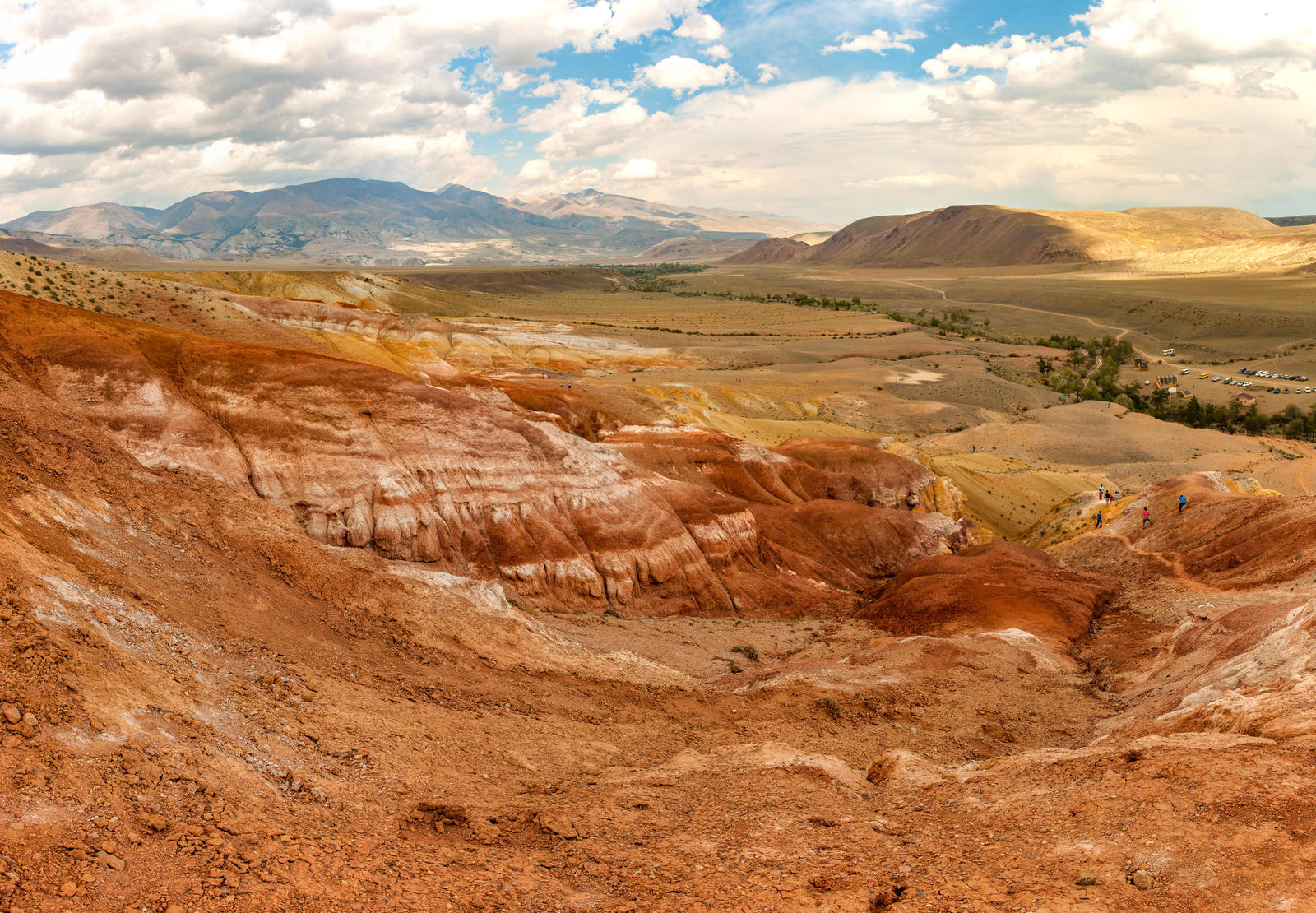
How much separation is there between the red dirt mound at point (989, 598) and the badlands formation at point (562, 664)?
220 millimetres

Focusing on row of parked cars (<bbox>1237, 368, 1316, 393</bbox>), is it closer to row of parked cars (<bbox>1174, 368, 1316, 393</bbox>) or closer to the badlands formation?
row of parked cars (<bbox>1174, 368, 1316, 393</bbox>)

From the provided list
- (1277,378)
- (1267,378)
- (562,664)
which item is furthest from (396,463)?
(1277,378)

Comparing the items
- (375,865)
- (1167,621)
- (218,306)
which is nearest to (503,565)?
→ (375,865)

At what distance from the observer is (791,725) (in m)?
19.3

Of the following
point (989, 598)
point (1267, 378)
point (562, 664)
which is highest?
point (1267, 378)

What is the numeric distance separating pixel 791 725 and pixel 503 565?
14.5m

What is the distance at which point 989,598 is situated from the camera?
104ft

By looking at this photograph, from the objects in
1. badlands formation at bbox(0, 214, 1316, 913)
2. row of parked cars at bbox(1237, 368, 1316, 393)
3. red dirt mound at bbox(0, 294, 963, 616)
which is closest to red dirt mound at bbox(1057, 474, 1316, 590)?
badlands formation at bbox(0, 214, 1316, 913)

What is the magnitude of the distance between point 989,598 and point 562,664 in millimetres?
18691

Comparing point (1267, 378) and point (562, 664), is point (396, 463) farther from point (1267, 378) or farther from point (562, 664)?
point (1267, 378)

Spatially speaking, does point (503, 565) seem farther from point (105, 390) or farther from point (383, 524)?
point (105, 390)

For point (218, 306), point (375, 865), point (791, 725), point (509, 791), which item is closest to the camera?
point (375, 865)

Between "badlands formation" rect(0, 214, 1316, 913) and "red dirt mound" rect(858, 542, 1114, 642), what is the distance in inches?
8.6

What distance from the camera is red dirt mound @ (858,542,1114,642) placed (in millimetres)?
30203
